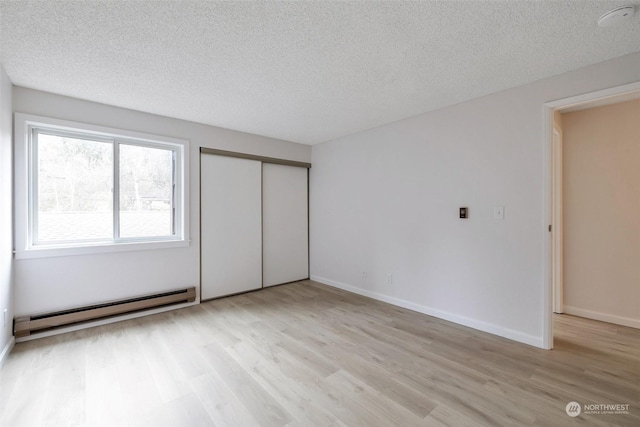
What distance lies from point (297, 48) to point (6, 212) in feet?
9.58

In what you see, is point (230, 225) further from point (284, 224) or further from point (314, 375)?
point (314, 375)

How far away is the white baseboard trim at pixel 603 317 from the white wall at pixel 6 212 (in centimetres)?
582

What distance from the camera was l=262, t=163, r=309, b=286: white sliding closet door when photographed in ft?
14.8

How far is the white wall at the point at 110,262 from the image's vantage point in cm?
268

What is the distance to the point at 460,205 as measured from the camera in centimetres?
302

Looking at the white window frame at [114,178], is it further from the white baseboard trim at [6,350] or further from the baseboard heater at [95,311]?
the white baseboard trim at [6,350]

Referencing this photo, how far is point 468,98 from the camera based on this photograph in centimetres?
290

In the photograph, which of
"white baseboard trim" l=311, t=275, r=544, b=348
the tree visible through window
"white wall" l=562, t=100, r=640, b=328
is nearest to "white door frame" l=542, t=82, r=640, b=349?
"white baseboard trim" l=311, t=275, r=544, b=348

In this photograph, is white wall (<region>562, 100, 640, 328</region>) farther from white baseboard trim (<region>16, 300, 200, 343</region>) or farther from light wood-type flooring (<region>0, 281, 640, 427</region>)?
white baseboard trim (<region>16, 300, 200, 343</region>)

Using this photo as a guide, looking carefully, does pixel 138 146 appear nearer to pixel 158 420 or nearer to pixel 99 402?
pixel 99 402

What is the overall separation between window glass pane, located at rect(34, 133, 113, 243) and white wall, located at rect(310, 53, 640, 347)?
3.18 m

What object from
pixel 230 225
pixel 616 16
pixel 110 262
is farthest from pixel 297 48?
pixel 110 262

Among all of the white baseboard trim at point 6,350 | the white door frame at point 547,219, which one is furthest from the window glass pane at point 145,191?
the white door frame at point 547,219

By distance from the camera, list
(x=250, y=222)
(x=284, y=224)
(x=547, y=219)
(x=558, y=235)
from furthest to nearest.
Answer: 1. (x=284, y=224)
2. (x=250, y=222)
3. (x=558, y=235)
4. (x=547, y=219)
